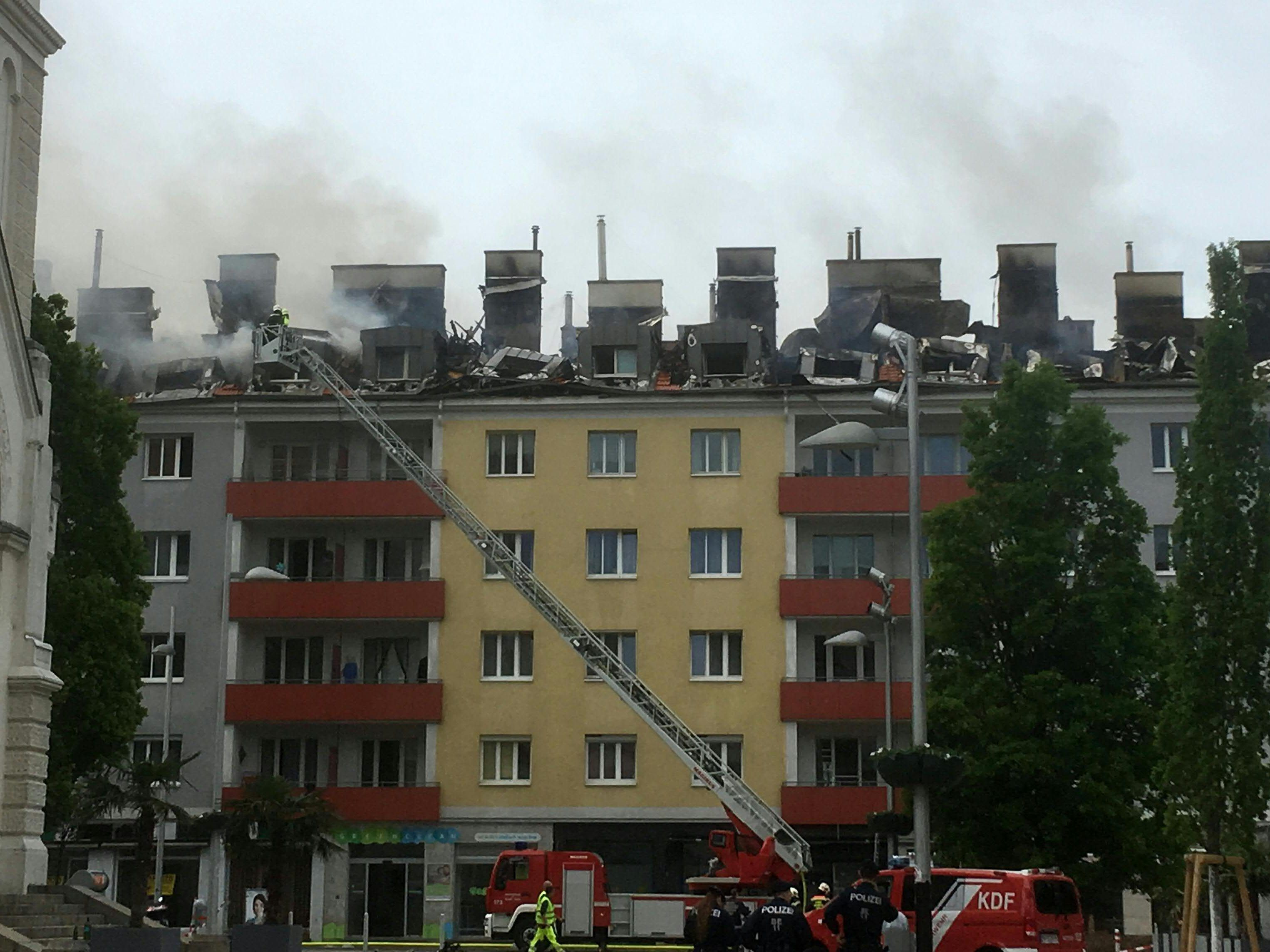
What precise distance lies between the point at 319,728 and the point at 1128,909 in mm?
23444

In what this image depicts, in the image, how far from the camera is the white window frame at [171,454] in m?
55.8

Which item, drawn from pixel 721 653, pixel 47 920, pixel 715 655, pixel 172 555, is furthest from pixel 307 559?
pixel 47 920

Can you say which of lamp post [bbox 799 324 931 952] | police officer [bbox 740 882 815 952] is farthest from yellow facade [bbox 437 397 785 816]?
police officer [bbox 740 882 815 952]

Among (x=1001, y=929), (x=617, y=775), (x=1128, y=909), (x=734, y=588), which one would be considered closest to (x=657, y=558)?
(x=734, y=588)

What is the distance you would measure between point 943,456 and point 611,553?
1010 centimetres

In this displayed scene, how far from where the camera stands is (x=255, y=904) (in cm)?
4147

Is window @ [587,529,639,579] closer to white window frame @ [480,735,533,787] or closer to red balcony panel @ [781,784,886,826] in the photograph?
white window frame @ [480,735,533,787]

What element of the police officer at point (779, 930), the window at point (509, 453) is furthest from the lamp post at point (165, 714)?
the police officer at point (779, 930)

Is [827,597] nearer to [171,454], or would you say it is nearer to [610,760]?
[610,760]

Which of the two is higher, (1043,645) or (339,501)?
(339,501)

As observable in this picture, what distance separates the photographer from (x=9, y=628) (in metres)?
27.3

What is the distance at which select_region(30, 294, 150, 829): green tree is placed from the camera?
37.7 meters

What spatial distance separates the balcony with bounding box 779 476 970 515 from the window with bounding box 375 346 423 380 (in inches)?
476

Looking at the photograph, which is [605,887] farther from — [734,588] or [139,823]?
[734,588]
